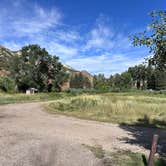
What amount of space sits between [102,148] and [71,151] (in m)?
1.25

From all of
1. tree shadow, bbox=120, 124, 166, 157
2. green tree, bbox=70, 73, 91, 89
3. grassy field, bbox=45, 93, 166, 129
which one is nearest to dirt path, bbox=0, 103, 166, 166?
tree shadow, bbox=120, 124, 166, 157

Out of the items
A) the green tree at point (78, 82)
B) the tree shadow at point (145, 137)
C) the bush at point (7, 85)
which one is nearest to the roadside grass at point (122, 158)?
the tree shadow at point (145, 137)

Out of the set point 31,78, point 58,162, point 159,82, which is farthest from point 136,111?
point 159,82

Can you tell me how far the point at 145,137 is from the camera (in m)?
11.9

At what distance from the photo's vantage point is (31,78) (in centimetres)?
6322

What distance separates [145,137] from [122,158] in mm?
3985

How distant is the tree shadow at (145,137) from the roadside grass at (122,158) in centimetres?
90

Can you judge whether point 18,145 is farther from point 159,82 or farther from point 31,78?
point 159,82

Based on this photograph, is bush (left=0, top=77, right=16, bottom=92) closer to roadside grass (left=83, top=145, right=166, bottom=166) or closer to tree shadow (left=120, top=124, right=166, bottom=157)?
tree shadow (left=120, top=124, right=166, bottom=157)

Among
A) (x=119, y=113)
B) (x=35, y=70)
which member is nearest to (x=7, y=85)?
(x=35, y=70)

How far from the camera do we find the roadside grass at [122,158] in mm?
7714

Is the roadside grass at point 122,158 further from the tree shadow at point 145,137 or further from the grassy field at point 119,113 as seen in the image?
the grassy field at point 119,113

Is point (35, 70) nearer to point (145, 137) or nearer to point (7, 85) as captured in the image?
point (7, 85)

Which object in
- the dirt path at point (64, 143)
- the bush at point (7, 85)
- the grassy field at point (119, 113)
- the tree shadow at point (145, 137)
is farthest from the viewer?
the bush at point (7, 85)
